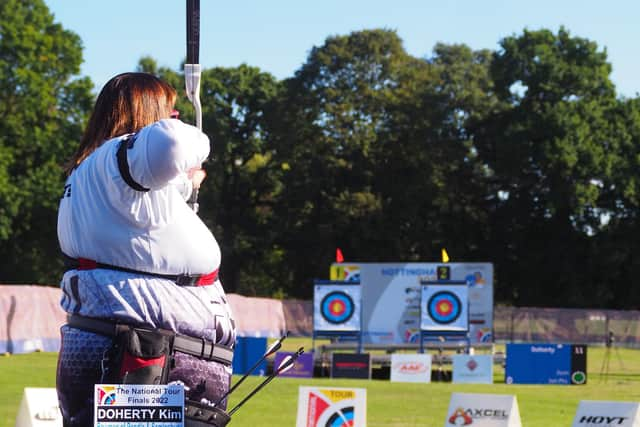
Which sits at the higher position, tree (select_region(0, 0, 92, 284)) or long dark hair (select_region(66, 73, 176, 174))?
tree (select_region(0, 0, 92, 284))

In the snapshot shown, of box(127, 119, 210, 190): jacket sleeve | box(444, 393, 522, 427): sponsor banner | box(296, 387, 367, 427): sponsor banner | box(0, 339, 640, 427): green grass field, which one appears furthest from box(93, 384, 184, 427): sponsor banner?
box(0, 339, 640, 427): green grass field

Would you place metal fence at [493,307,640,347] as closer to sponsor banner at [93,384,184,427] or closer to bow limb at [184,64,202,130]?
bow limb at [184,64,202,130]

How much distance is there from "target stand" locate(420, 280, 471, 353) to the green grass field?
1.48m

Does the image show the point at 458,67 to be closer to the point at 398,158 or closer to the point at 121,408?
the point at 398,158

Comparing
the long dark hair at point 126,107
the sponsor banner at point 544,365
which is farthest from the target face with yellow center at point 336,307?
the long dark hair at point 126,107

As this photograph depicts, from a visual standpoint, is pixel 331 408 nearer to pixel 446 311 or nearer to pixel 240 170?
pixel 446 311

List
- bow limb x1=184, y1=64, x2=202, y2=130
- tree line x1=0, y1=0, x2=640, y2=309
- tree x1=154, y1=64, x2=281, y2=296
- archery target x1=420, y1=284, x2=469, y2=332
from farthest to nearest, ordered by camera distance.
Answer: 1. tree x1=154, y1=64, x2=281, y2=296
2. tree line x1=0, y1=0, x2=640, y2=309
3. archery target x1=420, y1=284, x2=469, y2=332
4. bow limb x1=184, y1=64, x2=202, y2=130

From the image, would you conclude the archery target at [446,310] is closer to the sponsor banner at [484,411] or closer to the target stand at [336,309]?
the target stand at [336,309]

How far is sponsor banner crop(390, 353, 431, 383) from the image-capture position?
84.0ft

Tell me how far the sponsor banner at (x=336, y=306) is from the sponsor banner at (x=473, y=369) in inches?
141

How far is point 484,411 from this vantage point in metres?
10.6

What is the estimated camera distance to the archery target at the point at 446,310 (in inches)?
1125

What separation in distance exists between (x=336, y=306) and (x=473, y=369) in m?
4.57

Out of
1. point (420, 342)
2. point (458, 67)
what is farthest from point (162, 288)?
point (458, 67)
